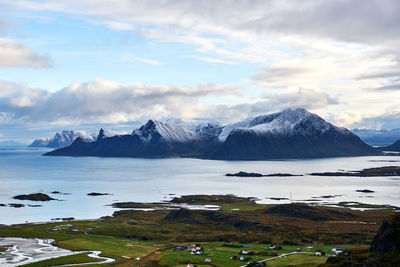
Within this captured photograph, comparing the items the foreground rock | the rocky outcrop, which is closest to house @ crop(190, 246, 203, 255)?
the foreground rock

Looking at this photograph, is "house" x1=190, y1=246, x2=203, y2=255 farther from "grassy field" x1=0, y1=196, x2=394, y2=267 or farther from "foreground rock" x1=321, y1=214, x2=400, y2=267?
"foreground rock" x1=321, y1=214, x2=400, y2=267

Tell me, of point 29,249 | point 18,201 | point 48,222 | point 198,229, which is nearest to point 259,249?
point 198,229

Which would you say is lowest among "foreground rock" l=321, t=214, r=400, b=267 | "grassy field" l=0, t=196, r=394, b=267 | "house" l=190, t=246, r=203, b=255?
"grassy field" l=0, t=196, r=394, b=267

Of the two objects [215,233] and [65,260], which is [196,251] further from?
[215,233]

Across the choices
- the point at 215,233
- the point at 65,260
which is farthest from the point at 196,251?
the point at 215,233

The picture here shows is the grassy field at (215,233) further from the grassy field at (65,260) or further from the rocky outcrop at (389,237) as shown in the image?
the rocky outcrop at (389,237)

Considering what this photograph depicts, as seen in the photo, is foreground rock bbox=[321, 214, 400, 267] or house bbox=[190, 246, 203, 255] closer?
foreground rock bbox=[321, 214, 400, 267]

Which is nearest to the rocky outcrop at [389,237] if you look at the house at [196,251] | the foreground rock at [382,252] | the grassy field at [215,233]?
the foreground rock at [382,252]

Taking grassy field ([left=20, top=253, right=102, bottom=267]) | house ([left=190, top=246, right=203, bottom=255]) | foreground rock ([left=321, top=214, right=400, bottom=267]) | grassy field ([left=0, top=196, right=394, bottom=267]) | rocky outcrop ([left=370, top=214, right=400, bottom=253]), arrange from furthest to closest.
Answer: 1. house ([left=190, top=246, right=203, bottom=255])
2. grassy field ([left=0, top=196, right=394, bottom=267])
3. grassy field ([left=20, top=253, right=102, bottom=267])
4. rocky outcrop ([left=370, top=214, right=400, bottom=253])
5. foreground rock ([left=321, top=214, right=400, bottom=267])
